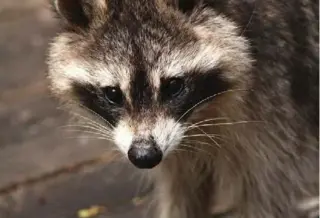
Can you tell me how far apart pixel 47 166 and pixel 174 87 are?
806mm

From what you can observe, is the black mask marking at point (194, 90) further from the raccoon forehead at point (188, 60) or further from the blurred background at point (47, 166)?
the blurred background at point (47, 166)

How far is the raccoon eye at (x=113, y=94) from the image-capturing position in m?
1.77

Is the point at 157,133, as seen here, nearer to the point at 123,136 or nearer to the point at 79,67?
the point at 123,136

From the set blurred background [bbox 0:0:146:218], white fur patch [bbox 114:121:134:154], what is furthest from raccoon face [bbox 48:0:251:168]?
blurred background [bbox 0:0:146:218]

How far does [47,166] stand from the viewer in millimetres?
2463

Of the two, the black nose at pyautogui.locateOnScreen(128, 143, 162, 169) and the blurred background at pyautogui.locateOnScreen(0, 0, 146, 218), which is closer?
the black nose at pyautogui.locateOnScreen(128, 143, 162, 169)

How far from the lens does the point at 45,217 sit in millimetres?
2268

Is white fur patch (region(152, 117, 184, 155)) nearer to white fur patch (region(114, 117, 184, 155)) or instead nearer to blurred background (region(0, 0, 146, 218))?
white fur patch (region(114, 117, 184, 155))

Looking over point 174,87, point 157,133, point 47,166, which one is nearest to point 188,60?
point 174,87

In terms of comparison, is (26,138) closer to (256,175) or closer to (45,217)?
(45,217)

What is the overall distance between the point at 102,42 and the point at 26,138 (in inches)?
33.9

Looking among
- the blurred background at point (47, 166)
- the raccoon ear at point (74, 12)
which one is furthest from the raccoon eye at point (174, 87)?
the blurred background at point (47, 166)

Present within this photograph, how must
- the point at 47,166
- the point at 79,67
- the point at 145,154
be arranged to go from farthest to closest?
the point at 47,166 < the point at 79,67 < the point at 145,154

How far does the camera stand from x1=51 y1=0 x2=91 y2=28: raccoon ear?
5.96 feet
